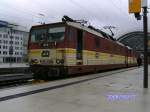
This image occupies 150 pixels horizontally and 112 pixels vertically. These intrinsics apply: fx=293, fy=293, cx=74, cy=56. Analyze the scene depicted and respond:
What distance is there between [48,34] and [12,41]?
72400mm

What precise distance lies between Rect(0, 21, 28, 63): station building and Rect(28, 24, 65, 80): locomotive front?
60030mm

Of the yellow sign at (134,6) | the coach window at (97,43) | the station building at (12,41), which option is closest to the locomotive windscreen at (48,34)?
the coach window at (97,43)

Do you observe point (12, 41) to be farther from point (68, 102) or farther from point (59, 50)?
point (68, 102)

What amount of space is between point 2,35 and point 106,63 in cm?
6277

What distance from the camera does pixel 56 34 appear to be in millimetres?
16891

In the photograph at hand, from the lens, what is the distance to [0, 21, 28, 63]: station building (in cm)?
8112

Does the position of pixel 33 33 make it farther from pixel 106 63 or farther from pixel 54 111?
pixel 54 111

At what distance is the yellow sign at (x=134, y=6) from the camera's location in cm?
1134

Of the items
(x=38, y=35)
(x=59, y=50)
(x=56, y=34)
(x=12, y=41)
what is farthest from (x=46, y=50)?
(x=12, y=41)

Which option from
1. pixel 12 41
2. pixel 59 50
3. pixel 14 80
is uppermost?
pixel 12 41

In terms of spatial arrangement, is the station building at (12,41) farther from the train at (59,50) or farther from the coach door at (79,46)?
the coach door at (79,46)

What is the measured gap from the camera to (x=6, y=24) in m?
75.8

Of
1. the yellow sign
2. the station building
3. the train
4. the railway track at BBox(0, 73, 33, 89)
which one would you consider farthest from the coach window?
the station building

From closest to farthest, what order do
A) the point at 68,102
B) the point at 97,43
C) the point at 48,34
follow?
the point at 68,102
the point at 48,34
the point at 97,43
